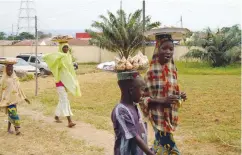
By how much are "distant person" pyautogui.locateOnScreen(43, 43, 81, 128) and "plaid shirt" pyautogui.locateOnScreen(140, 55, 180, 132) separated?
12.0 ft

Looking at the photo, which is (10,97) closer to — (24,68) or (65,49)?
(65,49)

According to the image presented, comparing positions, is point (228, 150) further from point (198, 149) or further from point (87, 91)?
point (87, 91)

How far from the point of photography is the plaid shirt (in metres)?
4.27

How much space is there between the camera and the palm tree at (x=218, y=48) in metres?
23.7

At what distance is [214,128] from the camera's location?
24.3 feet

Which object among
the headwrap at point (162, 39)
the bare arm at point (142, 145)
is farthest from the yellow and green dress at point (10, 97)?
the bare arm at point (142, 145)

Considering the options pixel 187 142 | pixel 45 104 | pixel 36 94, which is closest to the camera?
pixel 187 142

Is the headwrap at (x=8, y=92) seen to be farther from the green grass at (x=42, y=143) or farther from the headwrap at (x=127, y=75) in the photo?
the headwrap at (x=127, y=75)

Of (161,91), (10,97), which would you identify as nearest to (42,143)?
(10,97)

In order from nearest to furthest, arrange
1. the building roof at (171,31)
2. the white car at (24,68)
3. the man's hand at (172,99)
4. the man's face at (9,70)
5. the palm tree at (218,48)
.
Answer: the man's hand at (172,99) → the building roof at (171,31) → the man's face at (9,70) → the white car at (24,68) → the palm tree at (218,48)

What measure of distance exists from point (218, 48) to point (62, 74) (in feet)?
58.3

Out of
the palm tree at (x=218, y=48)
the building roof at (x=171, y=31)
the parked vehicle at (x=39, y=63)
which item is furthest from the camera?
the palm tree at (x=218, y=48)

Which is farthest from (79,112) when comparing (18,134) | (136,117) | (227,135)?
(136,117)

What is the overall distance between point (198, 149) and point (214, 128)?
157cm
